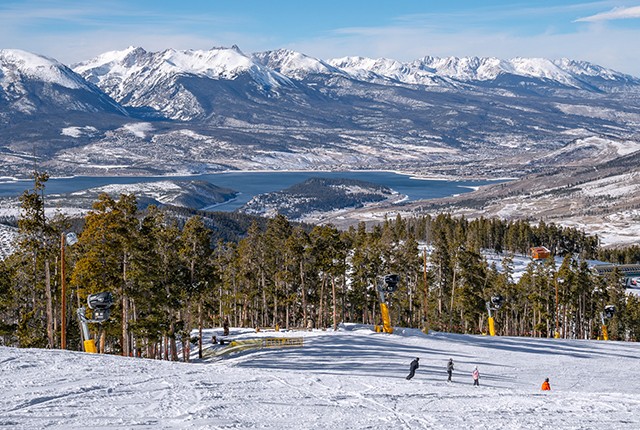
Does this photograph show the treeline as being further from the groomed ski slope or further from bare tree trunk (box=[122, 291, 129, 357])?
the groomed ski slope

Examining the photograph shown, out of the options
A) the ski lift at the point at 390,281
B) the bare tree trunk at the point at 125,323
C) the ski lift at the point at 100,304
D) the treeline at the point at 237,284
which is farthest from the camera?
the ski lift at the point at 390,281

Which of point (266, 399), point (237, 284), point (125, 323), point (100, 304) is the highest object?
point (237, 284)

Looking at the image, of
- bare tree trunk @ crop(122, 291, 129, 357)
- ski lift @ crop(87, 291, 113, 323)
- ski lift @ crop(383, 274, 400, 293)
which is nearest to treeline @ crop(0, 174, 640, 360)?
bare tree trunk @ crop(122, 291, 129, 357)

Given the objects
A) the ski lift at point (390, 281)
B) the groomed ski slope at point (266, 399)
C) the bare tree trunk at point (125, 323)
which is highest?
the ski lift at point (390, 281)

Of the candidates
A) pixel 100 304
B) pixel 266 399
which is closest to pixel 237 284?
pixel 100 304

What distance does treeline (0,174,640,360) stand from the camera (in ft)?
130

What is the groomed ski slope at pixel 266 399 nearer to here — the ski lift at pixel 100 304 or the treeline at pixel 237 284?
the ski lift at pixel 100 304

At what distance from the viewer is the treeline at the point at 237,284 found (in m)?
39.7

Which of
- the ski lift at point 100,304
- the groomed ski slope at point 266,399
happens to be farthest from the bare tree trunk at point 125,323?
the groomed ski slope at point 266,399

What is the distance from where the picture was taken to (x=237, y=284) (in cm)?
7231

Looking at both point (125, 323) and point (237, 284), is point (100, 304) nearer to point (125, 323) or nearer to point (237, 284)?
point (125, 323)

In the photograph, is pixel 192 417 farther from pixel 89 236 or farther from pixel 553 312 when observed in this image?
pixel 553 312

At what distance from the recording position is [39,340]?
42.2m

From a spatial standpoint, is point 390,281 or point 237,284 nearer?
point 390,281
